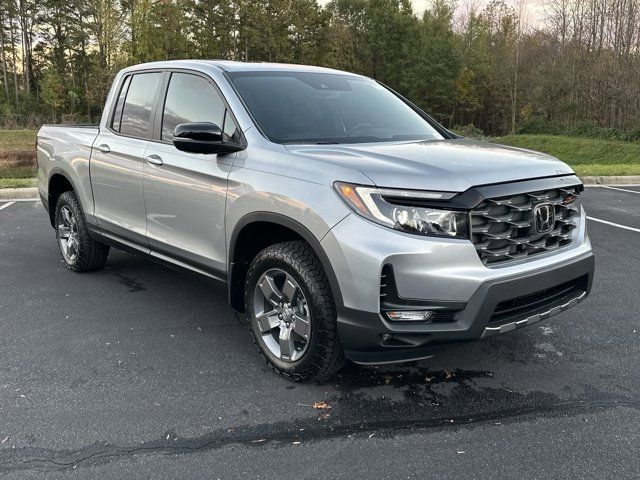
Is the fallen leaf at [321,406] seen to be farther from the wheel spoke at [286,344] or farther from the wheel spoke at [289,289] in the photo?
the wheel spoke at [289,289]

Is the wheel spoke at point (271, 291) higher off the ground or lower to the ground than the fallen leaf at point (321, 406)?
higher

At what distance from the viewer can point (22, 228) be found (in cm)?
787

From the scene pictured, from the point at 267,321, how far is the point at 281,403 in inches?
20.4

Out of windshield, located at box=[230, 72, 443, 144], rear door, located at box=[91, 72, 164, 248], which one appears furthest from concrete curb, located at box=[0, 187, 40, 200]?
windshield, located at box=[230, 72, 443, 144]

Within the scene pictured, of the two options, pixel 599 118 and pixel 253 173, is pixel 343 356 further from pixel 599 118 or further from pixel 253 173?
pixel 599 118

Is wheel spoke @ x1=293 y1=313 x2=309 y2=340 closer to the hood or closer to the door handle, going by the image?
the hood

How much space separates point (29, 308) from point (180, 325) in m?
1.34

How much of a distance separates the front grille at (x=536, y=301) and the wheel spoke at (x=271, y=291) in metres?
1.20

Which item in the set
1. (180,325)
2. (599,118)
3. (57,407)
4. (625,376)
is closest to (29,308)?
(180,325)

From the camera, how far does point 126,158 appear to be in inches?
177

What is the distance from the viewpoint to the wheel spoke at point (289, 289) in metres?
3.26

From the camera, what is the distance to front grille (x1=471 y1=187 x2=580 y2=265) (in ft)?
9.51

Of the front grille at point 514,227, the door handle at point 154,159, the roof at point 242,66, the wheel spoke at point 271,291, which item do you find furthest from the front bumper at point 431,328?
the roof at point 242,66

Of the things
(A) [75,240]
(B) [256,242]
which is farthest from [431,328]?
(A) [75,240]
